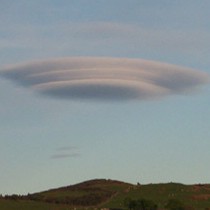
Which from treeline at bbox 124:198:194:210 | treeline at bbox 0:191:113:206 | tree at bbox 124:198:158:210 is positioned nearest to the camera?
treeline at bbox 124:198:194:210

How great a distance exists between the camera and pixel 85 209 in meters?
139

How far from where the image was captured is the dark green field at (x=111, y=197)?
14488 cm

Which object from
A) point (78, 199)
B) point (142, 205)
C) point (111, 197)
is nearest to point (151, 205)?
point (142, 205)

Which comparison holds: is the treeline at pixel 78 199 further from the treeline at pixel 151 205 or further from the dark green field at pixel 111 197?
the treeline at pixel 151 205

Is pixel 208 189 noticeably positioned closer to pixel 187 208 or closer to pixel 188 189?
pixel 188 189

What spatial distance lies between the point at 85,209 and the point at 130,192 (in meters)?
31.3

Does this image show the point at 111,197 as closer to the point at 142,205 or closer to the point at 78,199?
the point at 78,199

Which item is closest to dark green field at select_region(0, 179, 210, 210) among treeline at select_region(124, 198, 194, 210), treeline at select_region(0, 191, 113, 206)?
treeline at select_region(0, 191, 113, 206)

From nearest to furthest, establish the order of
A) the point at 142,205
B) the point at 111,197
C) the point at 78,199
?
the point at 142,205 < the point at 78,199 < the point at 111,197

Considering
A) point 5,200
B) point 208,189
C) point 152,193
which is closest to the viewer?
point 5,200

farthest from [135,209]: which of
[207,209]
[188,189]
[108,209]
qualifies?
[188,189]

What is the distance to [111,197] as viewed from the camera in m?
163

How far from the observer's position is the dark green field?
14488cm

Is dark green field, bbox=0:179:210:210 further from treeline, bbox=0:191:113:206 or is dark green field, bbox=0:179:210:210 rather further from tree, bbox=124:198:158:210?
tree, bbox=124:198:158:210
